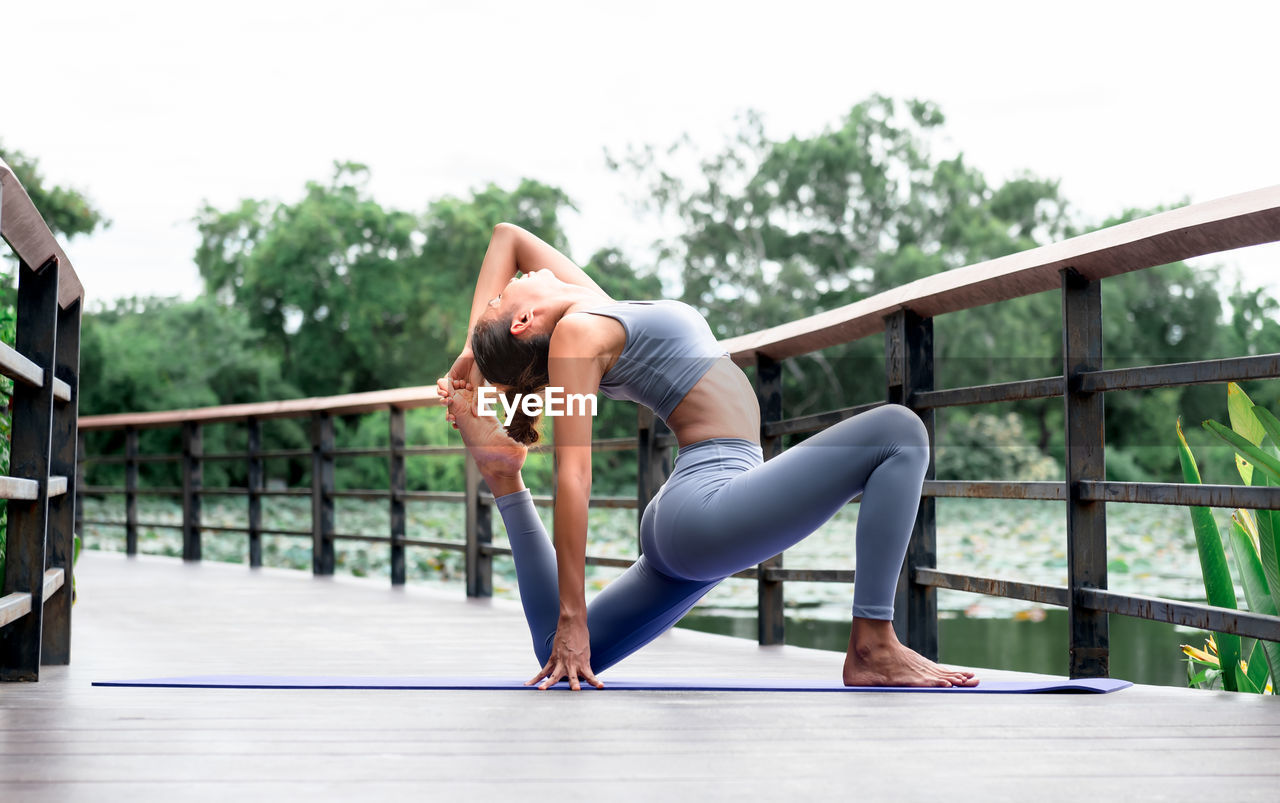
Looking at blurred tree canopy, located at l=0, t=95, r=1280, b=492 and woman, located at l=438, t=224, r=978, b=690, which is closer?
woman, located at l=438, t=224, r=978, b=690

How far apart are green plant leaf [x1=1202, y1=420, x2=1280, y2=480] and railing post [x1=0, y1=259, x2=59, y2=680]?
199cm

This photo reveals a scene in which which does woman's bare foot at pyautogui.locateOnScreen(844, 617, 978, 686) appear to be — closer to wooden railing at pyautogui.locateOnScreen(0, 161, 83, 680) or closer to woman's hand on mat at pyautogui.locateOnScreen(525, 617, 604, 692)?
woman's hand on mat at pyautogui.locateOnScreen(525, 617, 604, 692)

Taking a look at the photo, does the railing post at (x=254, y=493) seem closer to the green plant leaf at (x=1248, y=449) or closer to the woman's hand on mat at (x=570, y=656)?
the woman's hand on mat at (x=570, y=656)

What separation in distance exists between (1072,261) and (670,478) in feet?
2.47

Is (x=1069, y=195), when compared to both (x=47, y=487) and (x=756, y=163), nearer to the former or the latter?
(x=756, y=163)

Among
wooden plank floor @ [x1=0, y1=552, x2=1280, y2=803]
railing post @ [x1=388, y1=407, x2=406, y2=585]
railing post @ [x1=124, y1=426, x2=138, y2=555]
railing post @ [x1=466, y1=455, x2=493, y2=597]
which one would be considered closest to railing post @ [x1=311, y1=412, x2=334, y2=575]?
railing post @ [x1=388, y1=407, x2=406, y2=585]

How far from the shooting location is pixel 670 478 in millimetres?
1854

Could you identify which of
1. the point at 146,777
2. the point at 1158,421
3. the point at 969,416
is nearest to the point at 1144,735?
the point at 146,777

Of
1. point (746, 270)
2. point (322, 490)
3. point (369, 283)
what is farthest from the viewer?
point (369, 283)

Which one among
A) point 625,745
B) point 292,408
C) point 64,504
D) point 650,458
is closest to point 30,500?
point 64,504

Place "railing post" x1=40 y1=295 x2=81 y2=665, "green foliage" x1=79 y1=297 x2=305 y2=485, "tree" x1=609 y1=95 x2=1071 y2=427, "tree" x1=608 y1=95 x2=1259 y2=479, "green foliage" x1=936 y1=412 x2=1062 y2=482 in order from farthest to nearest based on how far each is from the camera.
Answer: "tree" x1=609 y1=95 x2=1071 y2=427 → "tree" x1=608 y1=95 x2=1259 y2=479 → "green foliage" x1=936 y1=412 x2=1062 y2=482 → "green foliage" x1=79 y1=297 x2=305 y2=485 → "railing post" x1=40 y1=295 x2=81 y2=665

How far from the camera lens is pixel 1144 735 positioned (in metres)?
1.43

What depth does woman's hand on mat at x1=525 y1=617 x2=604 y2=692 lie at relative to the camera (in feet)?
5.78

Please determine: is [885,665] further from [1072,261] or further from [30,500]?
[30,500]
